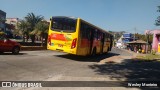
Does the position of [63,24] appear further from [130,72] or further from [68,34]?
[130,72]

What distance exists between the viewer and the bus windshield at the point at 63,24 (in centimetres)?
1812

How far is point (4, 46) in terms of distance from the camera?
19219 millimetres

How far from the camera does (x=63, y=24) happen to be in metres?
18.6

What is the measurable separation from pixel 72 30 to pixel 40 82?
30.5ft

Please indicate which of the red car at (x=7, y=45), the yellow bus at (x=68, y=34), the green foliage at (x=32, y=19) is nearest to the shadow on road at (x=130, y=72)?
the yellow bus at (x=68, y=34)

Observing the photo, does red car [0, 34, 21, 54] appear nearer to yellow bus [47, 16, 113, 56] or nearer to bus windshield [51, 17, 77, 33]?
yellow bus [47, 16, 113, 56]

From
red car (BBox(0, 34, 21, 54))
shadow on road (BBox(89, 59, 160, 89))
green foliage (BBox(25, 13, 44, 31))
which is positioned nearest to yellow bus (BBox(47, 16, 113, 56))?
red car (BBox(0, 34, 21, 54))

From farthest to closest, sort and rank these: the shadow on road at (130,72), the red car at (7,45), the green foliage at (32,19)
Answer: the green foliage at (32,19), the red car at (7,45), the shadow on road at (130,72)

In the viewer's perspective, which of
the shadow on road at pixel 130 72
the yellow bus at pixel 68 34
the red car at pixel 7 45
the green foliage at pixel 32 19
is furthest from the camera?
the green foliage at pixel 32 19

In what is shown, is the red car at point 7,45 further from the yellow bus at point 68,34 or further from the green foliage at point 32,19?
the green foliage at point 32,19

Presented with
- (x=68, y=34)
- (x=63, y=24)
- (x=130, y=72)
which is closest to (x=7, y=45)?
(x=63, y=24)

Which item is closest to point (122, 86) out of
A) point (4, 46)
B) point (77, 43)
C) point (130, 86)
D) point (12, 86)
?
point (130, 86)

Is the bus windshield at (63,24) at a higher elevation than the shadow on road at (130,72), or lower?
higher

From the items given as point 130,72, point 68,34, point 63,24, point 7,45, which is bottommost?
point 130,72
